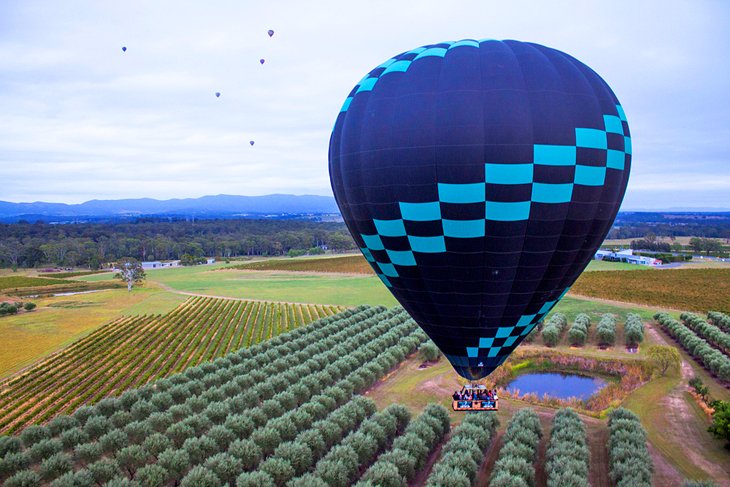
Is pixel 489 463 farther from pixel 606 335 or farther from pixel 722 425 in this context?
pixel 606 335

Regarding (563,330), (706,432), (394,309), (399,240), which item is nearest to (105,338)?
(394,309)

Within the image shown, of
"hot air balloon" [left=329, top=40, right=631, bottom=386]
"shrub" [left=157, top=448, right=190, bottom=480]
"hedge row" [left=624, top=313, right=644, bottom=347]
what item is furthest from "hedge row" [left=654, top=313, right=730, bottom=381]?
"shrub" [left=157, top=448, right=190, bottom=480]

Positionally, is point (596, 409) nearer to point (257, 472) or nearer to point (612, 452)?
point (612, 452)

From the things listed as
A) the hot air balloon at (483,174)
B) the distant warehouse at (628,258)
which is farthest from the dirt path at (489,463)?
the distant warehouse at (628,258)

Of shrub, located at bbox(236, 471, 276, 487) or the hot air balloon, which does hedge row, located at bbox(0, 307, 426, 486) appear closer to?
shrub, located at bbox(236, 471, 276, 487)

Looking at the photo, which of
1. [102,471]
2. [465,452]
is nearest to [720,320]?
[465,452]
